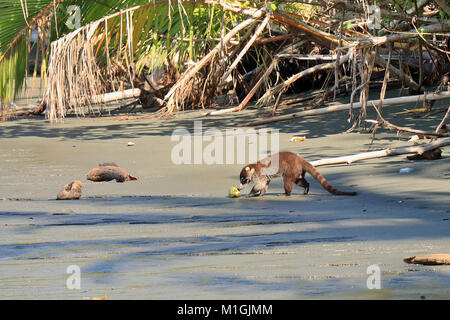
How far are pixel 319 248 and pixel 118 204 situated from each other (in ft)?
8.91

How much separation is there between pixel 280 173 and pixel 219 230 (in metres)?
1.99

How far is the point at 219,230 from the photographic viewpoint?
18.5ft

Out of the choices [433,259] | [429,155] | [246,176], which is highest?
[429,155]

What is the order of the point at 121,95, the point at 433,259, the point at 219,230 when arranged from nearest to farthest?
the point at 433,259 → the point at 219,230 → the point at 121,95

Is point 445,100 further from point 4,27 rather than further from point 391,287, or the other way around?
point 391,287

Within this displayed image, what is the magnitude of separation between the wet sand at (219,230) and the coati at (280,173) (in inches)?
4.8

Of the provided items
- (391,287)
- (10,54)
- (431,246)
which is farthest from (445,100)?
(391,287)

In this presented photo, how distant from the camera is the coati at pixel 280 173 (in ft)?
24.2

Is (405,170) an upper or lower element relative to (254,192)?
upper

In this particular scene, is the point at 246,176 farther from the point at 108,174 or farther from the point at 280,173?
the point at 108,174

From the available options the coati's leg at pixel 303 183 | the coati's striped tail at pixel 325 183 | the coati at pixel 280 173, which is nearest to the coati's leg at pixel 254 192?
the coati at pixel 280 173

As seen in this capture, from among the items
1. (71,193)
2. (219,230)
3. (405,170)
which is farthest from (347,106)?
(219,230)

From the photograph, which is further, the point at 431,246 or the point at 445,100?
the point at 445,100
